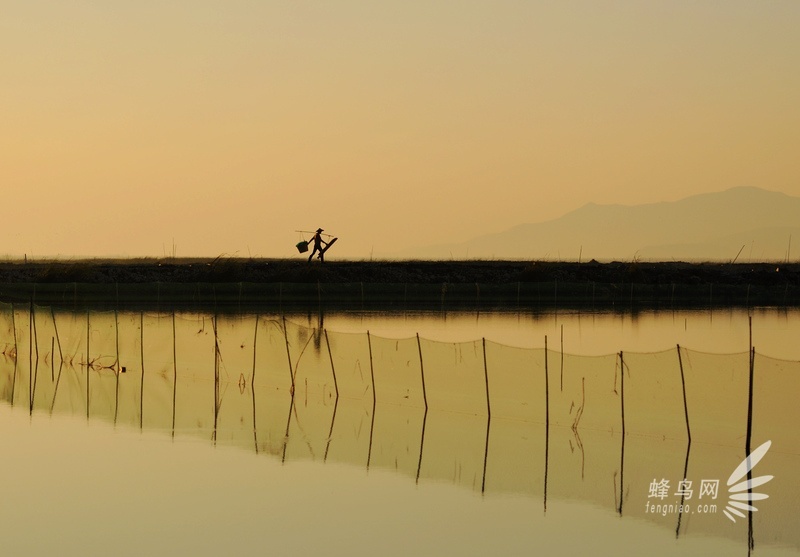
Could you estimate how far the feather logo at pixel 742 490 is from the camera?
1516 centimetres

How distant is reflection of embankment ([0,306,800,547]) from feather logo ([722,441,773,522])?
0.17 m

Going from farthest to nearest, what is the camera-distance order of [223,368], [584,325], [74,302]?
[74,302]
[584,325]
[223,368]

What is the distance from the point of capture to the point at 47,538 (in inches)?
537

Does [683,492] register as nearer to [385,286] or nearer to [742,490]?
[742,490]

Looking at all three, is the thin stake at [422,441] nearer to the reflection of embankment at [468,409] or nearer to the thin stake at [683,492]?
the reflection of embankment at [468,409]

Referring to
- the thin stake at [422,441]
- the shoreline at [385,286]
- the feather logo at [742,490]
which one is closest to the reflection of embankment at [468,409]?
the thin stake at [422,441]

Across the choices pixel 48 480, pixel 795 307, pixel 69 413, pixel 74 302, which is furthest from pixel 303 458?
pixel 795 307

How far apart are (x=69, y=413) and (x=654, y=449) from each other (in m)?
10.9

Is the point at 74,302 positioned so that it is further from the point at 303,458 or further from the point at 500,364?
the point at 303,458

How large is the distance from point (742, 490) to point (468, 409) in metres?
7.66

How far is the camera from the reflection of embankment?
17.1 metres

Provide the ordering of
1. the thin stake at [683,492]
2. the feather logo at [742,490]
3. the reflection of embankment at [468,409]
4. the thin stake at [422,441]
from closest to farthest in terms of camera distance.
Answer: the thin stake at [683,492] → the feather logo at [742,490] → the reflection of embankment at [468,409] → the thin stake at [422,441]

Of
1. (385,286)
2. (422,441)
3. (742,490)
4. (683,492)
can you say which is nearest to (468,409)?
(422,441)

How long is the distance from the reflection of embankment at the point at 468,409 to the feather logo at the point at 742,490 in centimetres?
17
